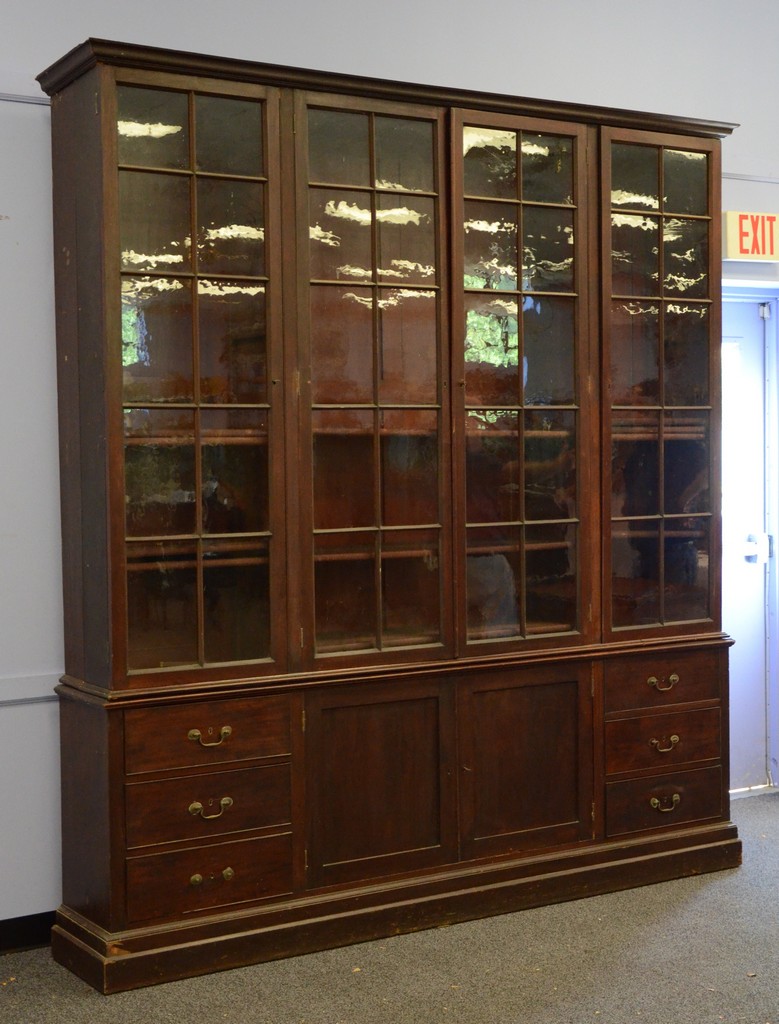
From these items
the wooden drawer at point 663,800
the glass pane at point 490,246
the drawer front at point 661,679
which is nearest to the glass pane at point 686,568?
the drawer front at point 661,679

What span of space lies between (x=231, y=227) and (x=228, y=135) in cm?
27

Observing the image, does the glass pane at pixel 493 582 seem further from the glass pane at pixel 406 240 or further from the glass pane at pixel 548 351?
the glass pane at pixel 406 240

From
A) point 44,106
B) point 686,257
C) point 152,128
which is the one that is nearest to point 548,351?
point 686,257

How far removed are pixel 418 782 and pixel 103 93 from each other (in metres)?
2.27

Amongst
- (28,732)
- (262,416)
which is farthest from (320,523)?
(28,732)

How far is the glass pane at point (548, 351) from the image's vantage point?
3.88 metres

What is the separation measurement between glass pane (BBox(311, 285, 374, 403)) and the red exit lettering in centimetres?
187

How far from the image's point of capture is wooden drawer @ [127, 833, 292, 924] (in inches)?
130

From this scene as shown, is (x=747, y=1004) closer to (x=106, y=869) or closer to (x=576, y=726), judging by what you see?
(x=576, y=726)

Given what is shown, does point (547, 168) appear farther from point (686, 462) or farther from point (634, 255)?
point (686, 462)

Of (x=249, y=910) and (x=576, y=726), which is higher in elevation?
(x=576, y=726)

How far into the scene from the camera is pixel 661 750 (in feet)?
13.5

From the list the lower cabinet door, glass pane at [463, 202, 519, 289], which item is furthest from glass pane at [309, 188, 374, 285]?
the lower cabinet door

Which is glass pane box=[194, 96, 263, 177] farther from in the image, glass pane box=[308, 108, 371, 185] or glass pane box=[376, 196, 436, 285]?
glass pane box=[376, 196, 436, 285]
